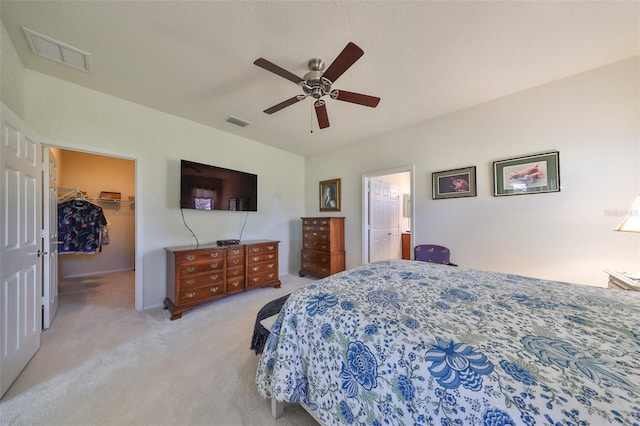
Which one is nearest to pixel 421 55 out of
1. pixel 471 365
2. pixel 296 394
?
pixel 471 365

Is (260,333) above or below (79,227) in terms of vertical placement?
below

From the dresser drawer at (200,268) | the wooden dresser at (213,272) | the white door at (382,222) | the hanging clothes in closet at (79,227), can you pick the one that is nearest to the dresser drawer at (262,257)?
the wooden dresser at (213,272)

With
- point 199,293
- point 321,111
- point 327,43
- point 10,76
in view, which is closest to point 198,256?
point 199,293

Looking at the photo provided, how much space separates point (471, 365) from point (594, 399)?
27 cm

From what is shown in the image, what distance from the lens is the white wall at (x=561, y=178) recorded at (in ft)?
6.56

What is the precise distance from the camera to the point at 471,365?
715 millimetres

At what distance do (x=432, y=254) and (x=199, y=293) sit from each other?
3.14 m

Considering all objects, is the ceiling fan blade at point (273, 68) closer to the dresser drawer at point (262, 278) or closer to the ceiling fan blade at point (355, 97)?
the ceiling fan blade at point (355, 97)

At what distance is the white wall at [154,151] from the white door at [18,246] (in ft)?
1.78

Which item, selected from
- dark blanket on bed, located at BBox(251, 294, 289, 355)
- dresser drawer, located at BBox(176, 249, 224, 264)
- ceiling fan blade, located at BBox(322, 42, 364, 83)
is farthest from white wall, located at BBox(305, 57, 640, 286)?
dresser drawer, located at BBox(176, 249, 224, 264)

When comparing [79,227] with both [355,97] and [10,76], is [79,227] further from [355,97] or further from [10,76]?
[355,97]

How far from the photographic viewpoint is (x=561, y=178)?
7.34ft

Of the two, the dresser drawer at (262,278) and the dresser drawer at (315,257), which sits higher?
the dresser drawer at (315,257)

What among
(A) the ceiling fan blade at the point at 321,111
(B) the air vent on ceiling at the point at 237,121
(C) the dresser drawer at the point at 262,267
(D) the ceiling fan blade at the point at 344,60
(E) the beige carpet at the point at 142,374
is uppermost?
(B) the air vent on ceiling at the point at 237,121
